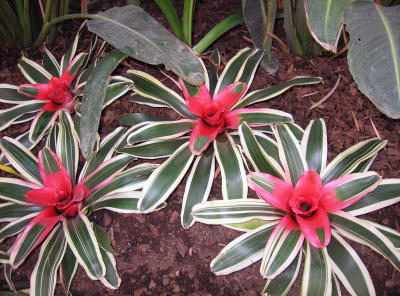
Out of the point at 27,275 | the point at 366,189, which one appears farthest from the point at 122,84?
the point at 366,189

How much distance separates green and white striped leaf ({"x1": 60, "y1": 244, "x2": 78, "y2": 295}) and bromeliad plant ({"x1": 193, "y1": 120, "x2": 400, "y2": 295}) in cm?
46

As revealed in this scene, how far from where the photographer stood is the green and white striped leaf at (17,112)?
1286 millimetres

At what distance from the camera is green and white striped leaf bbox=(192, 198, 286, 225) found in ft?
3.17

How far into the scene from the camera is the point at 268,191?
97cm

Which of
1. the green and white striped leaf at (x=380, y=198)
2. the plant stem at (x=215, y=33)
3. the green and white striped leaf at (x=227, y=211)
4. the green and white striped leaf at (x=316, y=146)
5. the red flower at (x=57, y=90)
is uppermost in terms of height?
the plant stem at (x=215, y=33)

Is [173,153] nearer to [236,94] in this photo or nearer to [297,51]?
[236,94]

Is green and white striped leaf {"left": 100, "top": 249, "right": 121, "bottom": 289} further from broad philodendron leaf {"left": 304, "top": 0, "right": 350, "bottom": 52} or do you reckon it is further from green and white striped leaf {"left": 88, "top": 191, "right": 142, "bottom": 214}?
broad philodendron leaf {"left": 304, "top": 0, "right": 350, "bottom": 52}

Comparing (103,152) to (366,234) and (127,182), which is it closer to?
(127,182)

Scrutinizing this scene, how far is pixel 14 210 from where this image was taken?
114cm

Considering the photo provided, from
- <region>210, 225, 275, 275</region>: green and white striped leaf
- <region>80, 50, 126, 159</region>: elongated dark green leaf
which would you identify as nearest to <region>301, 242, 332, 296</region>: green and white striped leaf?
<region>210, 225, 275, 275</region>: green and white striped leaf

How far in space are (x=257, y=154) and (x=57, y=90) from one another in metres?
0.79

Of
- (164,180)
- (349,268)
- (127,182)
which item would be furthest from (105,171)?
(349,268)

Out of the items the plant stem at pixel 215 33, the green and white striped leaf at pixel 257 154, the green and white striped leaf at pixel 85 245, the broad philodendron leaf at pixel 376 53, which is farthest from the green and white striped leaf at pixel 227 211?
the plant stem at pixel 215 33

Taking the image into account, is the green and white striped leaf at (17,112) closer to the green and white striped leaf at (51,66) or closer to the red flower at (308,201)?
the green and white striped leaf at (51,66)
